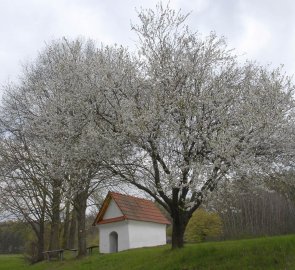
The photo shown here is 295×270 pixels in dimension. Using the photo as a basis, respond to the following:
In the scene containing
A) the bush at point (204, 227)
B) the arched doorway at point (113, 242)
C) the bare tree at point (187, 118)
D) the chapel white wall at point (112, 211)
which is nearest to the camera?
the bare tree at point (187, 118)

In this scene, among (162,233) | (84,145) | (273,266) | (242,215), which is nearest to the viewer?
(273,266)

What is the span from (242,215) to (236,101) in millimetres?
25554

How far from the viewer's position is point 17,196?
26.3 meters

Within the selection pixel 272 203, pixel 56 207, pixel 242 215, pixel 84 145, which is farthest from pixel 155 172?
pixel 272 203

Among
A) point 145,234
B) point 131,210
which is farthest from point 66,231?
point 145,234

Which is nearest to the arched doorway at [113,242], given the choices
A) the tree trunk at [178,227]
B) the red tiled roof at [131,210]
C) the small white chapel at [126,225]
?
the small white chapel at [126,225]

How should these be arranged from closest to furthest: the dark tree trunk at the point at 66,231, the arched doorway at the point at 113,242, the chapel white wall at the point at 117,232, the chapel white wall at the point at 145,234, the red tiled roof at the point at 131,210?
1. the chapel white wall at the point at 117,232
2. the chapel white wall at the point at 145,234
3. the red tiled roof at the point at 131,210
4. the arched doorway at the point at 113,242
5. the dark tree trunk at the point at 66,231

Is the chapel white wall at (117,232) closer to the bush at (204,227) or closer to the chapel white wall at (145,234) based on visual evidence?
the chapel white wall at (145,234)

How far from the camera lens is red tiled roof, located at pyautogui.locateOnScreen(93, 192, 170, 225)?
88.6ft

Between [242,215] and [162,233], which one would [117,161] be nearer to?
[162,233]

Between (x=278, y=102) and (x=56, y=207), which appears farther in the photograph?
(x=56, y=207)

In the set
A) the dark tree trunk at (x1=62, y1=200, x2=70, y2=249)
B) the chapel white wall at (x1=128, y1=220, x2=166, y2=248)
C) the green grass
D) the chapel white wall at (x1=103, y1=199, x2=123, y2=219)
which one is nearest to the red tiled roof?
the chapel white wall at (x1=103, y1=199, x2=123, y2=219)

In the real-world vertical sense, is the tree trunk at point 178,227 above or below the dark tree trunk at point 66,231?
below

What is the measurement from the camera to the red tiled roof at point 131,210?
27000mm
